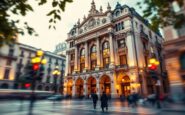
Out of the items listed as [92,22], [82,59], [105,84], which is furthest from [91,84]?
[92,22]

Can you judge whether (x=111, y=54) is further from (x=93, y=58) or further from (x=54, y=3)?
(x=54, y=3)

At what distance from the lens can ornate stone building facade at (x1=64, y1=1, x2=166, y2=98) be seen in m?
33.8

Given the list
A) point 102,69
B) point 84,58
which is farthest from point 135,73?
point 84,58

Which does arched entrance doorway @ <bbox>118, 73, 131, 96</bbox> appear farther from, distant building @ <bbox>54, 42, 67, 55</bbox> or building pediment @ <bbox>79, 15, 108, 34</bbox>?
distant building @ <bbox>54, 42, 67, 55</bbox>

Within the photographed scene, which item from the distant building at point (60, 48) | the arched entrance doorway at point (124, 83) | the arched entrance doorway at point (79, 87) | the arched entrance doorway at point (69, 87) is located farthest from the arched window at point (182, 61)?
the distant building at point (60, 48)

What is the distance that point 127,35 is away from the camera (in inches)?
1398

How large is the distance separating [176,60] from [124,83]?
56.7ft

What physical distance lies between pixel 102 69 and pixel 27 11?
3218cm

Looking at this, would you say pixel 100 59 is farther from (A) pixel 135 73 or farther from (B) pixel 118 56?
(A) pixel 135 73

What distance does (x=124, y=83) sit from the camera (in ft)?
113

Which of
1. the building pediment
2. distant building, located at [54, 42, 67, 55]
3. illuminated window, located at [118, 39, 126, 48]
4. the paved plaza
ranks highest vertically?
distant building, located at [54, 42, 67, 55]

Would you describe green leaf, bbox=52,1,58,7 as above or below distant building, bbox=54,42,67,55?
below

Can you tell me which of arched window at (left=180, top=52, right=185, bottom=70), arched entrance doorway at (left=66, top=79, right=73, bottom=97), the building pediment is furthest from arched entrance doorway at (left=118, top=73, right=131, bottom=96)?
arched window at (left=180, top=52, right=185, bottom=70)

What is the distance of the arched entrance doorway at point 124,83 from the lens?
3406 cm
